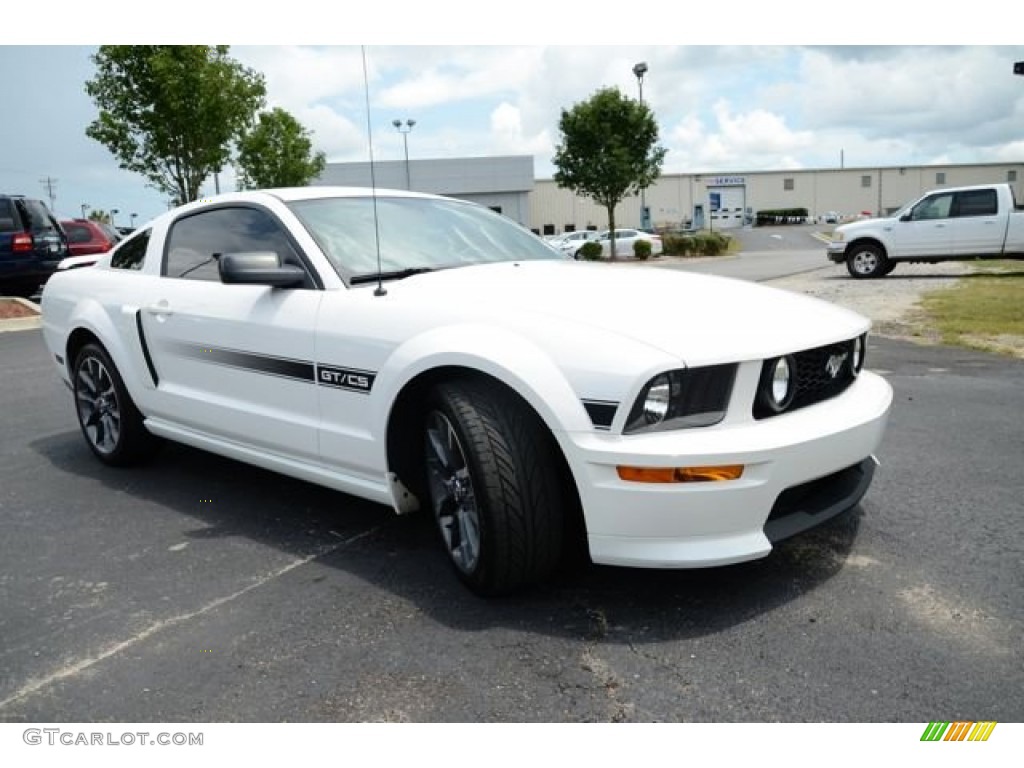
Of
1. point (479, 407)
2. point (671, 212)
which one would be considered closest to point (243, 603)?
point (479, 407)

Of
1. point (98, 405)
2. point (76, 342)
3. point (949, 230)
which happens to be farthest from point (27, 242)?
point (949, 230)

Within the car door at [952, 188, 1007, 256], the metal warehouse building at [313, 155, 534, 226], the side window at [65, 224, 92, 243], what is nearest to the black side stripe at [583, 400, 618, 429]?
the car door at [952, 188, 1007, 256]

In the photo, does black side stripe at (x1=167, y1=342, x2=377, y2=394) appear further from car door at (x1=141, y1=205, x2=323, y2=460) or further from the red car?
the red car

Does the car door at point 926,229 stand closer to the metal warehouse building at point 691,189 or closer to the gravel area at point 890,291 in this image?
the gravel area at point 890,291

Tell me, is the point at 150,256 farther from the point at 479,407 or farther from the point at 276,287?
the point at 479,407

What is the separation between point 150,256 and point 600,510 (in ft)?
9.90

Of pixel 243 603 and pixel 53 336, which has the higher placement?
pixel 53 336

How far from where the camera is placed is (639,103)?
32344 mm

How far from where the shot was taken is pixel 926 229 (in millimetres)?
16078

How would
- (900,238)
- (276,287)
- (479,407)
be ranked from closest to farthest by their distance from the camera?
(479,407) → (276,287) → (900,238)

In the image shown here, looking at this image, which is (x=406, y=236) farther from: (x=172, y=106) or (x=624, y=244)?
(x=624, y=244)

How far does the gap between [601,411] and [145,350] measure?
Result: 271cm

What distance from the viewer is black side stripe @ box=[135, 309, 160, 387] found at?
418 centimetres
